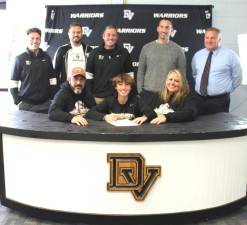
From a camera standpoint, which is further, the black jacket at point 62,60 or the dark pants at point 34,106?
the black jacket at point 62,60

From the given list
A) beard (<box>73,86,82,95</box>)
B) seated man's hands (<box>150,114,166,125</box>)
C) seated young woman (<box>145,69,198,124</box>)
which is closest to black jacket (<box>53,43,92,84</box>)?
beard (<box>73,86,82,95</box>)

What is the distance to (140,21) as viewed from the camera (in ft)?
15.5

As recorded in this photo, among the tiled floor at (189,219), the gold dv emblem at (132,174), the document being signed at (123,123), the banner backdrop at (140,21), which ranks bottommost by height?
the tiled floor at (189,219)

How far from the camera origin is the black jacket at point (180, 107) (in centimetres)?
285

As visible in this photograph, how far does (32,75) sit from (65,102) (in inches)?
41.2

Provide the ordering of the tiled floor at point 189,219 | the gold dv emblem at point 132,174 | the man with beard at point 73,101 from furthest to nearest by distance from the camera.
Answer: the man with beard at point 73,101 → the tiled floor at point 189,219 → the gold dv emblem at point 132,174

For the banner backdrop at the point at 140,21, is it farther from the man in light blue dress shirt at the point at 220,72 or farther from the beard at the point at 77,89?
the beard at the point at 77,89

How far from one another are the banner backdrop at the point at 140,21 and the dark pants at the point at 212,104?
871 millimetres

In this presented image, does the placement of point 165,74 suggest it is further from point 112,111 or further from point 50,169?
point 50,169

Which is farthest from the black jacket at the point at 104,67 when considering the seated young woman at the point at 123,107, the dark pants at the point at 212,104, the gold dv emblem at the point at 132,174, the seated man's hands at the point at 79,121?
the gold dv emblem at the point at 132,174

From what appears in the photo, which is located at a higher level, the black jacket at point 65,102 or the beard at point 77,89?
the beard at point 77,89

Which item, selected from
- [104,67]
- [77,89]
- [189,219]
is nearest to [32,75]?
[104,67]

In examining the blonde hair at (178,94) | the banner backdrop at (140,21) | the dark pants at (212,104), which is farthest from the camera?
the banner backdrop at (140,21)

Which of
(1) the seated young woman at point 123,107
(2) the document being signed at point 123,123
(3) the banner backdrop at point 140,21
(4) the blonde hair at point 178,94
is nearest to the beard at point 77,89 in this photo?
(1) the seated young woman at point 123,107
